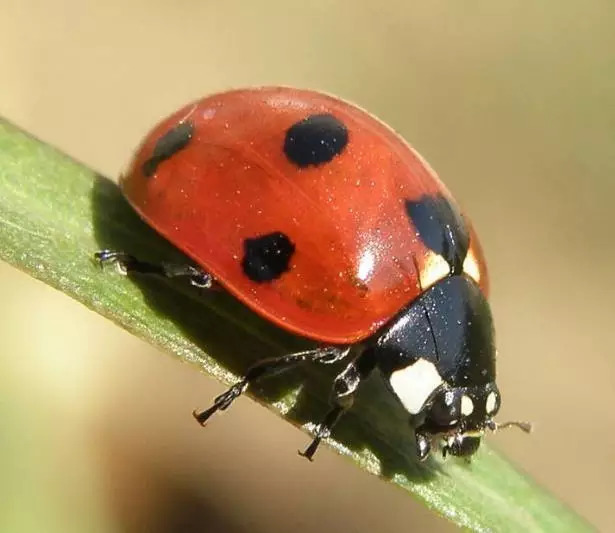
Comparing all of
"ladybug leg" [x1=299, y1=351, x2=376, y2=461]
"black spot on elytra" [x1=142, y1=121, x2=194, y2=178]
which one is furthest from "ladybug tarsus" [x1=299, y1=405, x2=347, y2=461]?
"black spot on elytra" [x1=142, y1=121, x2=194, y2=178]

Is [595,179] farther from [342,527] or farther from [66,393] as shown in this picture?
[66,393]

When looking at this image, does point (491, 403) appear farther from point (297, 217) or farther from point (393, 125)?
point (393, 125)

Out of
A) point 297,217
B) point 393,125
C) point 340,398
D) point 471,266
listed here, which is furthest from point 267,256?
point 393,125

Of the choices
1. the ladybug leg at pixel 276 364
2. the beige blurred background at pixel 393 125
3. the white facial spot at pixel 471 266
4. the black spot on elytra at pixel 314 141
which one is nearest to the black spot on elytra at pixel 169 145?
the black spot on elytra at pixel 314 141

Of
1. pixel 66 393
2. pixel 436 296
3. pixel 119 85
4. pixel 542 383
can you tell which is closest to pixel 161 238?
pixel 436 296

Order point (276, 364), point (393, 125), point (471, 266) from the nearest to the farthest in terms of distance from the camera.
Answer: point (276, 364), point (471, 266), point (393, 125)

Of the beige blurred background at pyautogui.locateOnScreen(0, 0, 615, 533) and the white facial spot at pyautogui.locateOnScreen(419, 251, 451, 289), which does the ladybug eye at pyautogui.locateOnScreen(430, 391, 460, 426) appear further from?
the beige blurred background at pyautogui.locateOnScreen(0, 0, 615, 533)

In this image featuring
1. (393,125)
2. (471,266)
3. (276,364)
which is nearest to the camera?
(276,364)
